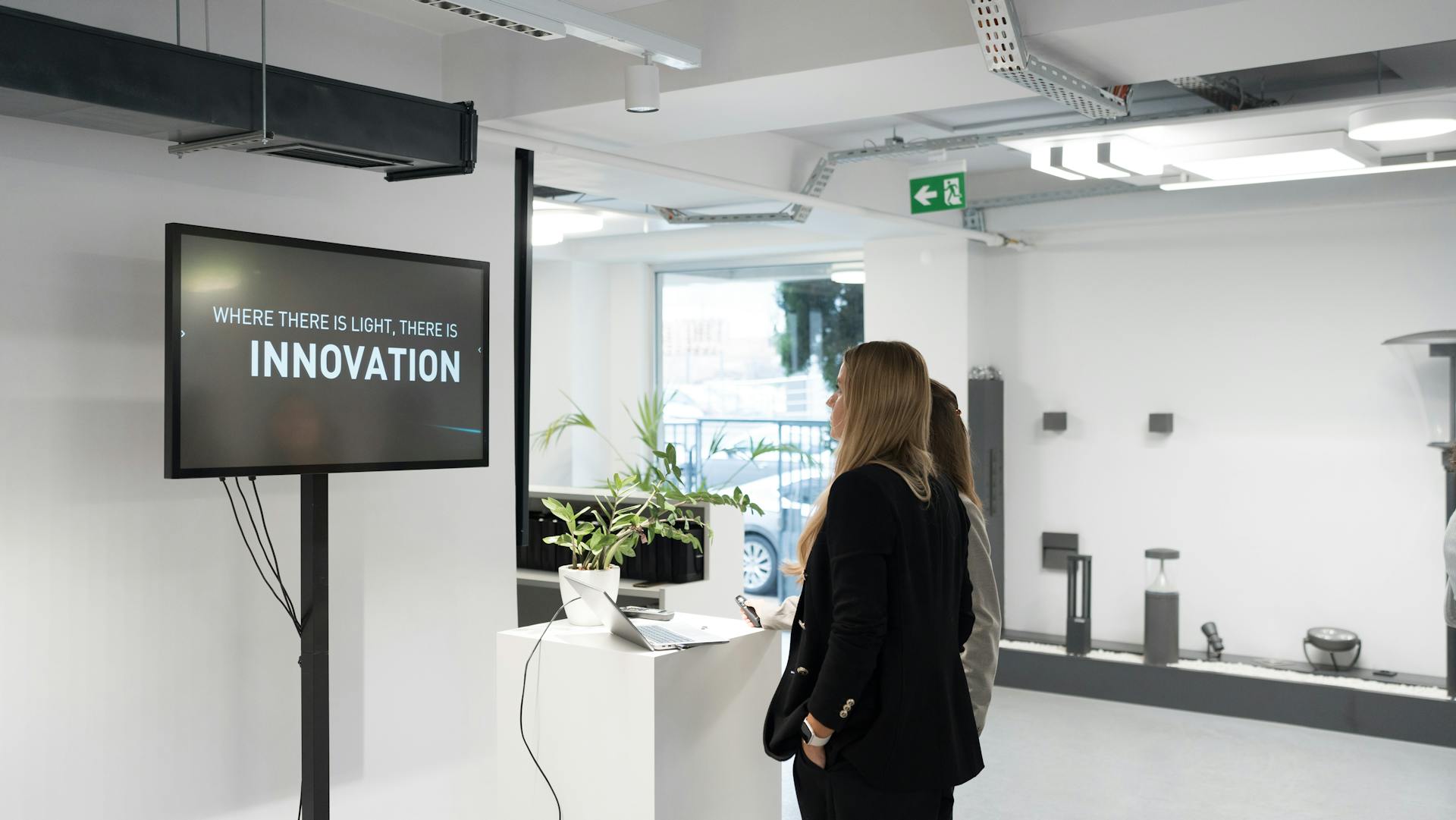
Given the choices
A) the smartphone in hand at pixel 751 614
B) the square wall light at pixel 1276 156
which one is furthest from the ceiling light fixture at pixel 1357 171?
the smartphone in hand at pixel 751 614

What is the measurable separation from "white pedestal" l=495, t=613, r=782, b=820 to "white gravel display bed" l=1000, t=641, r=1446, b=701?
3516 millimetres

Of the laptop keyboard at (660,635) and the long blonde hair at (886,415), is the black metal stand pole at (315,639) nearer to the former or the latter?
the laptop keyboard at (660,635)

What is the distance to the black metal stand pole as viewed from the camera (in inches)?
121

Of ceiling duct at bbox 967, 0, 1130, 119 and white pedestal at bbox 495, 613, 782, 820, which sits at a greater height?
ceiling duct at bbox 967, 0, 1130, 119

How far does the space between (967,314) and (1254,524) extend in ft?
6.22

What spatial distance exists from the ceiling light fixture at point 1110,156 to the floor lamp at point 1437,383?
1.71 meters

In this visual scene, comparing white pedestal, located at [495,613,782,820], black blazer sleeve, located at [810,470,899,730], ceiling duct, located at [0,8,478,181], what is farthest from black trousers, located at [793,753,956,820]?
ceiling duct, located at [0,8,478,181]

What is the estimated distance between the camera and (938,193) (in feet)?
17.5

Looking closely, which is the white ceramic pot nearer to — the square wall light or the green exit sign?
the green exit sign

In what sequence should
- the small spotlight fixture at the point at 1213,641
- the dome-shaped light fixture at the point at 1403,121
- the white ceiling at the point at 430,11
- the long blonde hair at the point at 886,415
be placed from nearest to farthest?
the long blonde hair at the point at 886,415, the white ceiling at the point at 430,11, the dome-shaped light fixture at the point at 1403,121, the small spotlight fixture at the point at 1213,641

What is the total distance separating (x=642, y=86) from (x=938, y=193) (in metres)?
2.49

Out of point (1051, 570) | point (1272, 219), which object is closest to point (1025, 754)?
point (1051, 570)

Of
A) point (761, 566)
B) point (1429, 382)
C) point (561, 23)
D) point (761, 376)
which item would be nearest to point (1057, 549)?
point (1429, 382)

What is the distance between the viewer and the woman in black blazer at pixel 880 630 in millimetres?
2244
